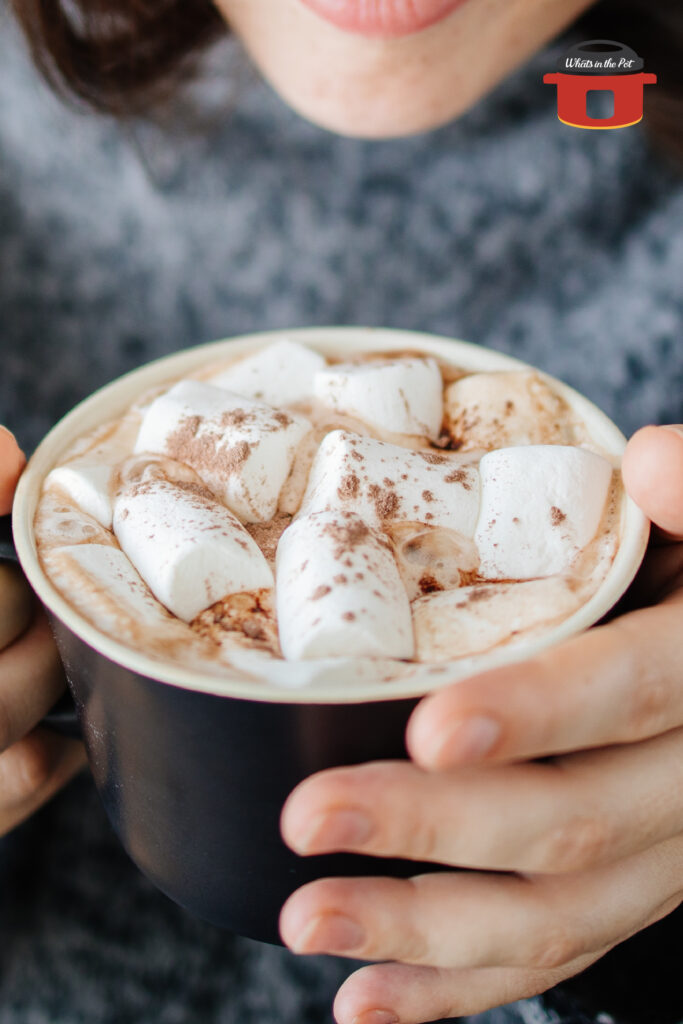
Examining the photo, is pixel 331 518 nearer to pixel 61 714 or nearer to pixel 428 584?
pixel 428 584

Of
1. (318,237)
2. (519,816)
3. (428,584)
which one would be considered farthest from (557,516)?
(318,237)

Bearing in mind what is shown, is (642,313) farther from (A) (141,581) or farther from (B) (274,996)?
(B) (274,996)

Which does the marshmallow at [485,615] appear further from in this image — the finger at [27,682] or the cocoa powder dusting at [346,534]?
the finger at [27,682]

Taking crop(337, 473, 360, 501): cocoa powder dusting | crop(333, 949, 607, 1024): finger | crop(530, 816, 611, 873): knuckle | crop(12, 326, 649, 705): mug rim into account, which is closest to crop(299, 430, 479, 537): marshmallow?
crop(337, 473, 360, 501): cocoa powder dusting

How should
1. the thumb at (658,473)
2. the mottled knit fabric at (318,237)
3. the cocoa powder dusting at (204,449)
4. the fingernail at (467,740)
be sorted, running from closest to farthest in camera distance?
1. the fingernail at (467,740)
2. the thumb at (658,473)
3. the cocoa powder dusting at (204,449)
4. the mottled knit fabric at (318,237)

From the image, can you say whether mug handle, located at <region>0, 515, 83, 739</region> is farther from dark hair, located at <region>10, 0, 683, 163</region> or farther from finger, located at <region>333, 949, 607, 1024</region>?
dark hair, located at <region>10, 0, 683, 163</region>

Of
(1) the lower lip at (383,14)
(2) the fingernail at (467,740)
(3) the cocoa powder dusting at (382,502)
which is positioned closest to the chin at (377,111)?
(1) the lower lip at (383,14)
